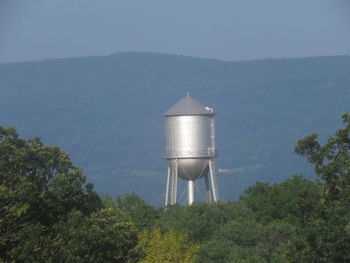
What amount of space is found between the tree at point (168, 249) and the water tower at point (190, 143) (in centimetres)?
1688

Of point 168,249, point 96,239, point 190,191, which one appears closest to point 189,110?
point 190,191

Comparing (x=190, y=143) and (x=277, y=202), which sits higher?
(x=190, y=143)

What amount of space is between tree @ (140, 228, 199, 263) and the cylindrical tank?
16909mm

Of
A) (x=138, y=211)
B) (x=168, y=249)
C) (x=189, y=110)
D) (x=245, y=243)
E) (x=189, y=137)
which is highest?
(x=189, y=110)

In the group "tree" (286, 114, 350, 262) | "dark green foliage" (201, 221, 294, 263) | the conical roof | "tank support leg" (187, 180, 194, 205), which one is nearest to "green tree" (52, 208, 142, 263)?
"tree" (286, 114, 350, 262)

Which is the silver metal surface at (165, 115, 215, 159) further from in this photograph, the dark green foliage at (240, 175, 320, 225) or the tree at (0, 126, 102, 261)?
the tree at (0, 126, 102, 261)

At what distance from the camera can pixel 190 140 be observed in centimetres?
7881

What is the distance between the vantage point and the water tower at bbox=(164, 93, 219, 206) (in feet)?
259

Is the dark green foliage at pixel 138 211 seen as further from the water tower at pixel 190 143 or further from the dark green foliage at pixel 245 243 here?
the dark green foliage at pixel 245 243

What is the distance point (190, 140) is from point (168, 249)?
20.4m

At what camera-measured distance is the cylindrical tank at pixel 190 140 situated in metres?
78.9

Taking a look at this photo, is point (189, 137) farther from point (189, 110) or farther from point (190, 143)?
point (189, 110)

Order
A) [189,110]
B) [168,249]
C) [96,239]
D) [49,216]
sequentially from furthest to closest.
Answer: [189,110] < [168,249] < [49,216] < [96,239]

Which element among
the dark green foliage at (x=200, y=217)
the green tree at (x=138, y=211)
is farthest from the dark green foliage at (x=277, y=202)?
the green tree at (x=138, y=211)
